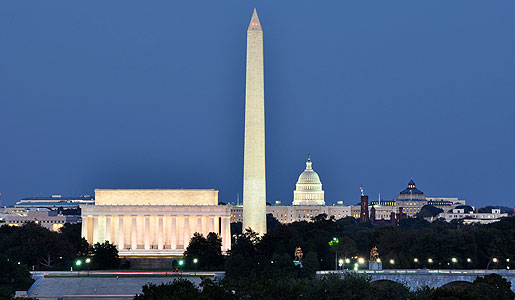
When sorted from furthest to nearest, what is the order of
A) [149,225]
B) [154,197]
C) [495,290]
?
[154,197]
[149,225]
[495,290]

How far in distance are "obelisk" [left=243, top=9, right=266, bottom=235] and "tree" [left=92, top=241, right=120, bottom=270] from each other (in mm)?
19289

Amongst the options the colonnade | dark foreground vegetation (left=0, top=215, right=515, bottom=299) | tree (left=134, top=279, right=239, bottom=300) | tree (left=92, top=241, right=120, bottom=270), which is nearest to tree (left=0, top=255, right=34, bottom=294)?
dark foreground vegetation (left=0, top=215, right=515, bottom=299)

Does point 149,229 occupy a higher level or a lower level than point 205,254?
higher

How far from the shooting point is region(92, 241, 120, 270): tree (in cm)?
12862

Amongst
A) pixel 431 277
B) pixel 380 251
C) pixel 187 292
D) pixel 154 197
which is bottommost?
pixel 187 292

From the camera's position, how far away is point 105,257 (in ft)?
426

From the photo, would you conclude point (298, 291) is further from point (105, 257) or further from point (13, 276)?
point (105, 257)

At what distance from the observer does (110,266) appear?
13025 cm

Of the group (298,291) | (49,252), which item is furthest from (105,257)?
(298,291)

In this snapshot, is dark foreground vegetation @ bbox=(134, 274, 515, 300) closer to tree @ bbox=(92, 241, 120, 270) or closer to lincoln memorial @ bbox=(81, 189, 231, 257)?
tree @ bbox=(92, 241, 120, 270)

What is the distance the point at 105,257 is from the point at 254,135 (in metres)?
23.8

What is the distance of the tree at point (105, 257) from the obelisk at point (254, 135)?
19289 millimetres

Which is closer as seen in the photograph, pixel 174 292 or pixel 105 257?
pixel 174 292

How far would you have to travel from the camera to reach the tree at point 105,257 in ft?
422
